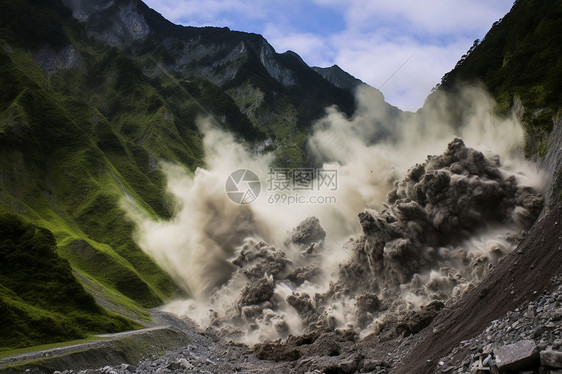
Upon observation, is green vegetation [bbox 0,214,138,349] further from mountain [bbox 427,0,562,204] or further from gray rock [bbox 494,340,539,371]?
mountain [bbox 427,0,562,204]

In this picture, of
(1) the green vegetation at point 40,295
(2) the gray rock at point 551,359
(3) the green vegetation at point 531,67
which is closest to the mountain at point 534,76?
(3) the green vegetation at point 531,67

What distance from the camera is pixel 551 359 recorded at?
41.5ft

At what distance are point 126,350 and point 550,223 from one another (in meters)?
34.9

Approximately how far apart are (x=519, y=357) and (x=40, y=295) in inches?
1775

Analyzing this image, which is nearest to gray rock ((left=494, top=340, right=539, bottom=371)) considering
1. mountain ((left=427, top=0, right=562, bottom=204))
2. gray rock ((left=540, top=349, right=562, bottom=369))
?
gray rock ((left=540, top=349, right=562, bottom=369))

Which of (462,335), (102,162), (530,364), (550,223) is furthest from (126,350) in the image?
(102,162)

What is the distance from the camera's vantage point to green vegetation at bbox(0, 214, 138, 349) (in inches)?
1433

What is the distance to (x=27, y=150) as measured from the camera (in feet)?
368

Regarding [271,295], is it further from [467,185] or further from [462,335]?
[462,335]

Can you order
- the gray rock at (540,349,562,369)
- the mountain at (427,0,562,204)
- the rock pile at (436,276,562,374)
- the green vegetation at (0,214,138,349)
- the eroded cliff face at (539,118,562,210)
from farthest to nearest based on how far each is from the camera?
1. the mountain at (427,0,562,204)
2. the eroded cliff face at (539,118,562,210)
3. the green vegetation at (0,214,138,349)
4. the rock pile at (436,276,562,374)
5. the gray rock at (540,349,562,369)

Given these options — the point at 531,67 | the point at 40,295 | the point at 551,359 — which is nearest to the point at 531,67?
the point at 531,67

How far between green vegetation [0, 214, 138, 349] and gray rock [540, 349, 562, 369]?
35.8 meters

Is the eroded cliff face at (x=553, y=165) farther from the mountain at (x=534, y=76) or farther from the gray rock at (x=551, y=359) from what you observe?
the gray rock at (x=551, y=359)

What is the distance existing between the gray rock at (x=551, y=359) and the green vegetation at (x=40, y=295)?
35779 mm
